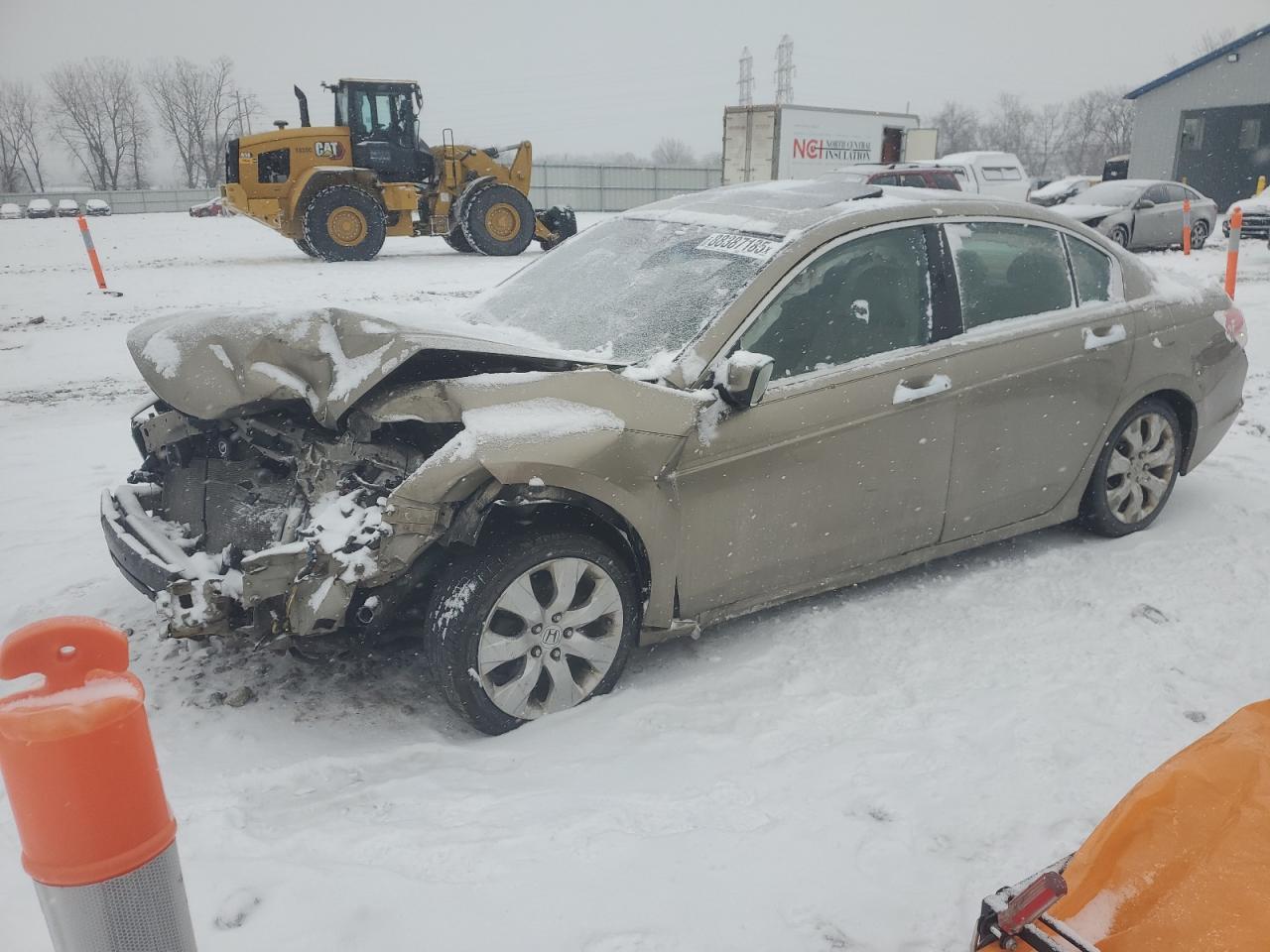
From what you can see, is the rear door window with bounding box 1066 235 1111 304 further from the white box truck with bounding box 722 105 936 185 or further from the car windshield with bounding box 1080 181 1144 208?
the white box truck with bounding box 722 105 936 185

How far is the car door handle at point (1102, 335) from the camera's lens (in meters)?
4.05

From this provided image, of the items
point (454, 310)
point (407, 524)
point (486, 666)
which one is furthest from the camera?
point (454, 310)

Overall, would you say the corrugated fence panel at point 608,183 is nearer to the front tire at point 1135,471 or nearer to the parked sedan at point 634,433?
the front tire at point 1135,471

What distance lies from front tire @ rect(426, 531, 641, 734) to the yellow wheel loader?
48.5 feet

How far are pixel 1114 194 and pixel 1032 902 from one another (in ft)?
62.1

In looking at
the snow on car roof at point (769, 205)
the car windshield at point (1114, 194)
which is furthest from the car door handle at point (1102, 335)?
the car windshield at point (1114, 194)

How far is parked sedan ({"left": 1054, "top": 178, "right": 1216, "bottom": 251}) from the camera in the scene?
1684 cm

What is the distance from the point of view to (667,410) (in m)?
3.09

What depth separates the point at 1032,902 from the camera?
1501 mm

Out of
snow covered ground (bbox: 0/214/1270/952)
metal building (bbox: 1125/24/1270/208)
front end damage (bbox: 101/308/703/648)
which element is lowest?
snow covered ground (bbox: 0/214/1270/952)

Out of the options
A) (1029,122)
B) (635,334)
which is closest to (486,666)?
(635,334)

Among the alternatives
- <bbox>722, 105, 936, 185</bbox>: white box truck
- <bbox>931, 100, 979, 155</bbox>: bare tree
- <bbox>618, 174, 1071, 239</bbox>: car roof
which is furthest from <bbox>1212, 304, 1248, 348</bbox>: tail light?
<bbox>931, 100, 979, 155</bbox>: bare tree

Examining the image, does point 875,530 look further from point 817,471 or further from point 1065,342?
point 1065,342

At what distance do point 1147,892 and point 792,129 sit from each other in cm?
2529
